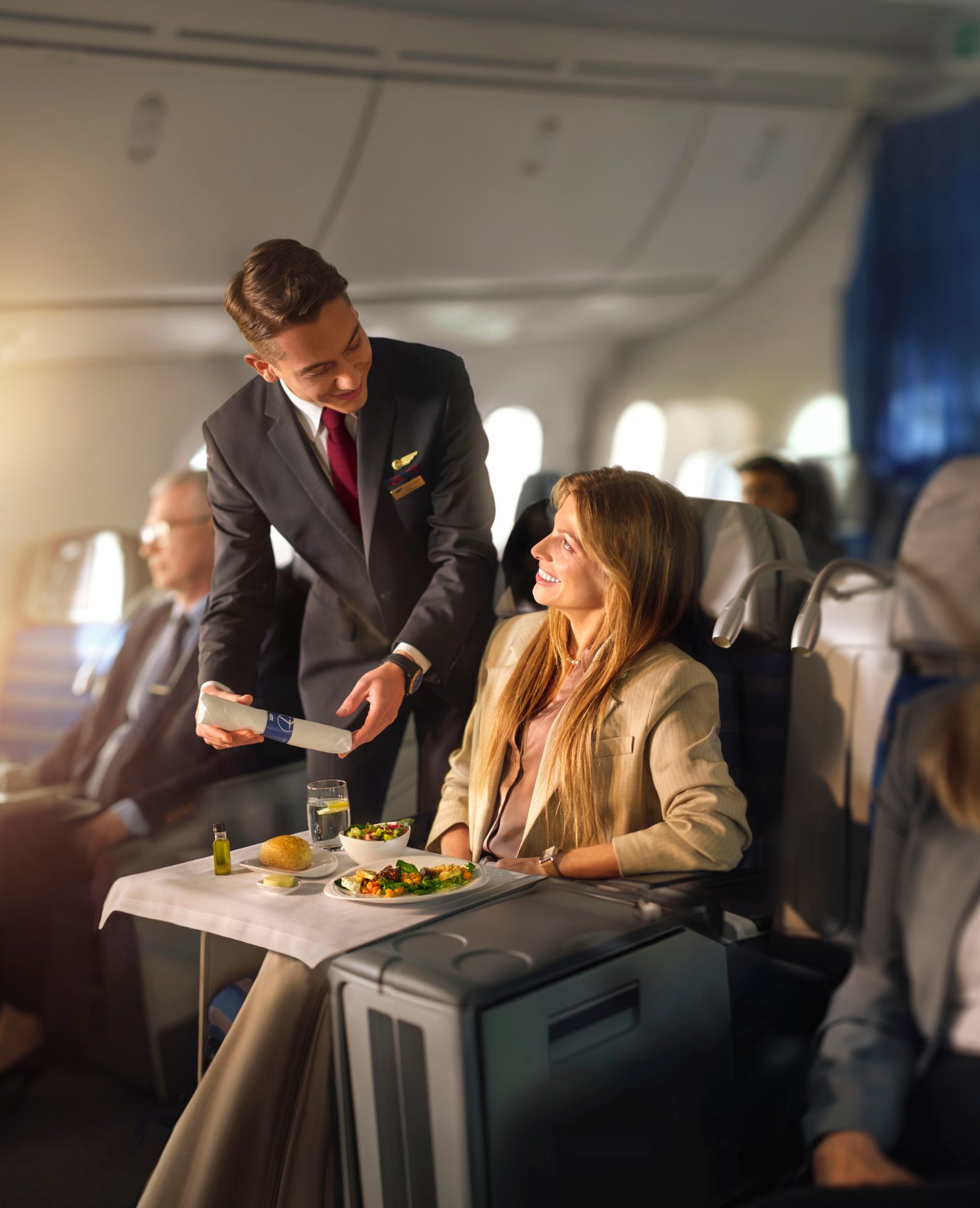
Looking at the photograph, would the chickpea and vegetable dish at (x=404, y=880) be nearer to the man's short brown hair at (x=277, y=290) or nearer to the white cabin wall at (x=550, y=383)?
the white cabin wall at (x=550, y=383)

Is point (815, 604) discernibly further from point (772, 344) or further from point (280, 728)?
point (280, 728)

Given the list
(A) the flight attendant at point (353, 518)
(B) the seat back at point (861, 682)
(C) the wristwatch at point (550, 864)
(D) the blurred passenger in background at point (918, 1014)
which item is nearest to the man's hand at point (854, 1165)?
(D) the blurred passenger in background at point (918, 1014)

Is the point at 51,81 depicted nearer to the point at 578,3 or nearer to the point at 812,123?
the point at 578,3

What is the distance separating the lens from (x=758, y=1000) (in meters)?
1.67

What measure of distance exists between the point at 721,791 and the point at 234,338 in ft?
3.70

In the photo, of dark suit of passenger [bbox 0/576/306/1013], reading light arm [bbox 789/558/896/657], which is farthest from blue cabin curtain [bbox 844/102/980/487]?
dark suit of passenger [bbox 0/576/306/1013]

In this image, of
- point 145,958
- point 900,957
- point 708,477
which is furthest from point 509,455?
point 145,958

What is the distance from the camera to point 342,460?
1.96m

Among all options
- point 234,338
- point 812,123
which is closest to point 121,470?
point 234,338

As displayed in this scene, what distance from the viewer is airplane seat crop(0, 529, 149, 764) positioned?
2057mm

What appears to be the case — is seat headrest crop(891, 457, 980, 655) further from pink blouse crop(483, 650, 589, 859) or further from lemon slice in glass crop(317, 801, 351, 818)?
lemon slice in glass crop(317, 801, 351, 818)

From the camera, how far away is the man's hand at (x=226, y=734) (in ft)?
6.61

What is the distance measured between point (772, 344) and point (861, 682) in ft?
1.84

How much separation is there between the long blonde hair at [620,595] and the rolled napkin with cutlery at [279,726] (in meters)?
0.40
